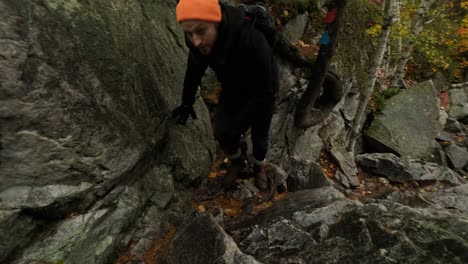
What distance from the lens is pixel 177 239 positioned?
3.87m

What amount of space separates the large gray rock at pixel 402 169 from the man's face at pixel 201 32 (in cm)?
750

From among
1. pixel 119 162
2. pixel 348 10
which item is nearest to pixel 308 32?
pixel 348 10

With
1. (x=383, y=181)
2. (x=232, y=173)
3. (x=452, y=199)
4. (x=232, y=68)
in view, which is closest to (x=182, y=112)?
(x=232, y=68)

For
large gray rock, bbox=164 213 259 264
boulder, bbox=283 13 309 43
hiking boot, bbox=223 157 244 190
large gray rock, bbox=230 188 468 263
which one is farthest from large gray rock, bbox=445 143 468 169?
large gray rock, bbox=164 213 259 264

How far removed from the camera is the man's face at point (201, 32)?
3.20 meters

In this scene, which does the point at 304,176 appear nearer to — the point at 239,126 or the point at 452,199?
the point at 239,126

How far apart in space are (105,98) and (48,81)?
0.64 meters

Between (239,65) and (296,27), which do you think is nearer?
(239,65)

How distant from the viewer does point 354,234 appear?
11.5 ft

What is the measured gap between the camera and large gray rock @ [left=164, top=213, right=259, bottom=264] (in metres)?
3.41

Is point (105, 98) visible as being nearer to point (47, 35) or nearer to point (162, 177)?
point (47, 35)

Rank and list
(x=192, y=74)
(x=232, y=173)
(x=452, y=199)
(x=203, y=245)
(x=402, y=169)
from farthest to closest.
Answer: (x=402, y=169) < (x=452, y=199) < (x=232, y=173) < (x=192, y=74) < (x=203, y=245)

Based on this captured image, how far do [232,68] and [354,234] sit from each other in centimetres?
216

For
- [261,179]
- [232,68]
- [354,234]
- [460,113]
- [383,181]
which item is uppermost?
[232,68]
